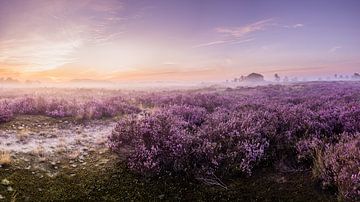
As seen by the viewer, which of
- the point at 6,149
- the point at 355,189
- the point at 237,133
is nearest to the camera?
the point at 355,189

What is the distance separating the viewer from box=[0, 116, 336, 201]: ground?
17.6 feet

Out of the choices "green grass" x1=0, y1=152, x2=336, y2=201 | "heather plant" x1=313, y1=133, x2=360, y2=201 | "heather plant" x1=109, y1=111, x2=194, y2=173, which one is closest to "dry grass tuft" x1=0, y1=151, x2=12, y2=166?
"green grass" x1=0, y1=152, x2=336, y2=201

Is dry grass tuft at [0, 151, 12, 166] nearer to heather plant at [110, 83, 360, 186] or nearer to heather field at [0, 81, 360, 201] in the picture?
heather field at [0, 81, 360, 201]

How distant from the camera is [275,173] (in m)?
6.11

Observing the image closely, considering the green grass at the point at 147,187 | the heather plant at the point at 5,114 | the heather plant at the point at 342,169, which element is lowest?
the green grass at the point at 147,187

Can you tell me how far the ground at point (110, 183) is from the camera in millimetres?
5355

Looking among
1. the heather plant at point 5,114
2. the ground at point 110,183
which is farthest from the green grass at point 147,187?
the heather plant at point 5,114

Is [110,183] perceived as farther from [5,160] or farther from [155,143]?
[5,160]

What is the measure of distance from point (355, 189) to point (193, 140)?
335cm

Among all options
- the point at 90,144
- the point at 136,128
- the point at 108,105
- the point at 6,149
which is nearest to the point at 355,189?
the point at 136,128

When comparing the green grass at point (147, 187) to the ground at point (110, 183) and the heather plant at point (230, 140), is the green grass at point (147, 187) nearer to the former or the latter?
the ground at point (110, 183)

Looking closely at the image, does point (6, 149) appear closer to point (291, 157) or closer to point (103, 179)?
point (103, 179)

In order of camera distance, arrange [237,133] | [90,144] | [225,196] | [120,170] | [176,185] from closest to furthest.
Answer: [225,196], [176,185], [120,170], [237,133], [90,144]

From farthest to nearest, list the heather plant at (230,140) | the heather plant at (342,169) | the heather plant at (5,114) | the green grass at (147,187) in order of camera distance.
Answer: the heather plant at (5,114)
the heather plant at (230,140)
the green grass at (147,187)
the heather plant at (342,169)
